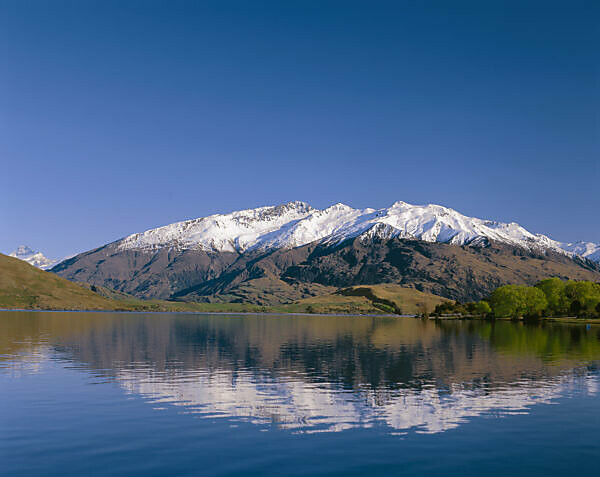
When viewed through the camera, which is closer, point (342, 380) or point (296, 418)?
point (296, 418)

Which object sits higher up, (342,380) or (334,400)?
(334,400)

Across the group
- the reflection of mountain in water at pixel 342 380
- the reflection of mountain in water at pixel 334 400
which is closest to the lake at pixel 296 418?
the reflection of mountain in water at pixel 334 400

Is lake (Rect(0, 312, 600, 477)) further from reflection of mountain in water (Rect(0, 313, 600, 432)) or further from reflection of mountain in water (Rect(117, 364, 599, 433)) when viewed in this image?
reflection of mountain in water (Rect(0, 313, 600, 432))

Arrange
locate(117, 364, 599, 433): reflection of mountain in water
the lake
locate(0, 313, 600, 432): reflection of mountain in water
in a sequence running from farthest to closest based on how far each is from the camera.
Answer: locate(0, 313, 600, 432): reflection of mountain in water, locate(117, 364, 599, 433): reflection of mountain in water, the lake

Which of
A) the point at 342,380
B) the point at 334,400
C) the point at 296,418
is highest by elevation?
the point at 296,418

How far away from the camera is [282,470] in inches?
1225

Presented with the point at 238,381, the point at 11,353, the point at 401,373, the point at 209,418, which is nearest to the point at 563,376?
the point at 401,373

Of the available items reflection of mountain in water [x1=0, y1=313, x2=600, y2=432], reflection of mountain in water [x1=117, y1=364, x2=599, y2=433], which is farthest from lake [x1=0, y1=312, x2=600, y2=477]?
reflection of mountain in water [x1=0, y1=313, x2=600, y2=432]

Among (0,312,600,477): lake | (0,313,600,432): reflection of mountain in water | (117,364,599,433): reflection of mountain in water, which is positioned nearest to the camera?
(0,312,600,477): lake

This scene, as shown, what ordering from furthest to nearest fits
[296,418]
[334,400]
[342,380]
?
[342,380] → [334,400] → [296,418]

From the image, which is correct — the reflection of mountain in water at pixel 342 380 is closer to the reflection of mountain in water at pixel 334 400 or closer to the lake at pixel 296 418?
the reflection of mountain in water at pixel 334 400

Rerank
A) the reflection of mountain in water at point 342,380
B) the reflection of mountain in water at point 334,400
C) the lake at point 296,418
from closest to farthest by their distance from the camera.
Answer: the lake at point 296,418 → the reflection of mountain in water at point 334,400 → the reflection of mountain in water at point 342,380

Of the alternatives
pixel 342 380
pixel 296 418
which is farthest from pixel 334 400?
pixel 342 380

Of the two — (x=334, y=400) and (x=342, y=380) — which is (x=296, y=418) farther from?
(x=342, y=380)
